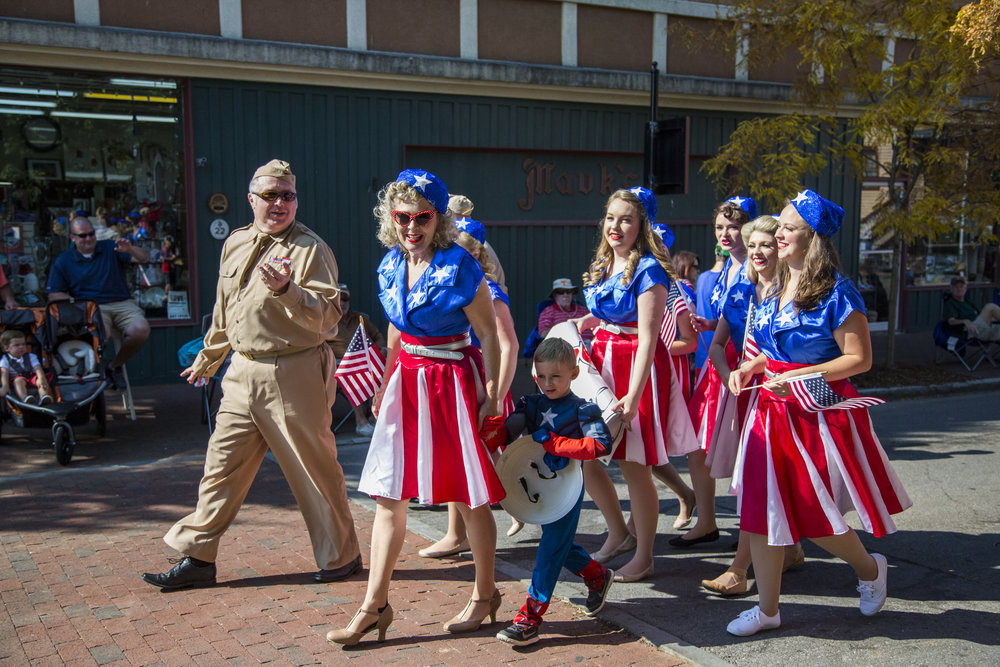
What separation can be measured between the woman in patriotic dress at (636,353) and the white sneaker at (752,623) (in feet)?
2.49

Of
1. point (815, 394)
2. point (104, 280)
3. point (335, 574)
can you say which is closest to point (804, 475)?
point (815, 394)

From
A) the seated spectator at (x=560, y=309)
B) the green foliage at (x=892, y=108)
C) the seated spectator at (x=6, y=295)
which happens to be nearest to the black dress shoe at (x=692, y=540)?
the seated spectator at (x=560, y=309)

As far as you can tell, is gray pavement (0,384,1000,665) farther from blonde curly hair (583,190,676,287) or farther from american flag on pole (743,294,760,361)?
blonde curly hair (583,190,676,287)

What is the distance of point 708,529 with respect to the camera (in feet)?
17.8

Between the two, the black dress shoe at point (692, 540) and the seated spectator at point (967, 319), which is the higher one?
the seated spectator at point (967, 319)

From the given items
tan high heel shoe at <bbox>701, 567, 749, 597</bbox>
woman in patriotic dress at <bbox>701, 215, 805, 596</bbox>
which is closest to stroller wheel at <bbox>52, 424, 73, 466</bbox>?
woman in patriotic dress at <bbox>701, 215, 805, 596</bbox>

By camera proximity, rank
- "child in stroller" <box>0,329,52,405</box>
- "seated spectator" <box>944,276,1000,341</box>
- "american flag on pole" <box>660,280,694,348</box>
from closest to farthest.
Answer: "american flag on pole" <box>660,280,694,348</box>
"child in stroller" <box>0,329,52,405</box>
"seated spectator" <box>944,276,1000,341</box>

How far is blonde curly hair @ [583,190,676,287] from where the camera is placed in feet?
15.2

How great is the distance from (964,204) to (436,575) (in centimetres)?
1033

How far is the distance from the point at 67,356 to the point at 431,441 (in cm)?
511

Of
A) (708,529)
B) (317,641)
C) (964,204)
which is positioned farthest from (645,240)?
(964,204)

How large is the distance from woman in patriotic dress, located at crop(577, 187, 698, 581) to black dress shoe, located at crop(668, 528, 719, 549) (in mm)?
539

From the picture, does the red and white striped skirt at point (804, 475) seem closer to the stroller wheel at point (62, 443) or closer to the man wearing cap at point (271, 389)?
the man wearing cap at point (271, 389)

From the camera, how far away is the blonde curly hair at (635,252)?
4.62 meters
